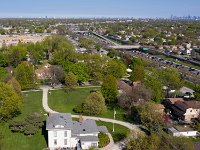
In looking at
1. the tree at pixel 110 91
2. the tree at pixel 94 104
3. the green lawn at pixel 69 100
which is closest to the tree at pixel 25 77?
the green lawn at pixel 69 100

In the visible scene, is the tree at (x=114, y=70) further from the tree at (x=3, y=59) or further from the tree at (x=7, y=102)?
the tree at (x=3, y=59)

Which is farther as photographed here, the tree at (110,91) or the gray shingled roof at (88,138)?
the tree at (110,91)

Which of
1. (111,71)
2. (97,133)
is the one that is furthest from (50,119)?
(111,71)

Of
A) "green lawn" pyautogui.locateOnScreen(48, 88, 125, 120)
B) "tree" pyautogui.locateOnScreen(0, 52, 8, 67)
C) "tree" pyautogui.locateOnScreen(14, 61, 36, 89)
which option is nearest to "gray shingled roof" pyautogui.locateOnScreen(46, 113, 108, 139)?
"green lawn" pyautogui.locateOnScreen(48, 88, 125, 120)

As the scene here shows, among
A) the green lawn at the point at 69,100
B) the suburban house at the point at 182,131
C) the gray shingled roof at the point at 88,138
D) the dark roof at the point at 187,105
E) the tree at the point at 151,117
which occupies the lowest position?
the green lawn at the point at 69,100

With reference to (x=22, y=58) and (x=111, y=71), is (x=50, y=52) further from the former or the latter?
(x=111, y=71)

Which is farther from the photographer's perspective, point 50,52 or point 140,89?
point 50,52
